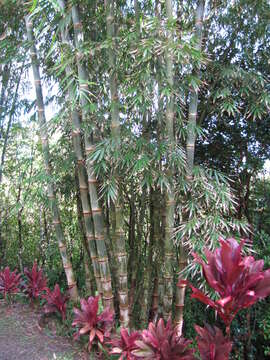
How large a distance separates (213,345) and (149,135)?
5.71 feet

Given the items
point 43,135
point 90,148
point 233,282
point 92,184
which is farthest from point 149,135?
point 233,282

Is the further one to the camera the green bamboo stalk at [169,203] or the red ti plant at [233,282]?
the green bamboo stalk at [169,203]

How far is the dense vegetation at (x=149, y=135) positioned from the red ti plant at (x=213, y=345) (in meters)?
0.01

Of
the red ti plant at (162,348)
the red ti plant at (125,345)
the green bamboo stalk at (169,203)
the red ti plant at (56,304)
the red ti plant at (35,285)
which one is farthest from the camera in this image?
the red ti plant at (35,285)

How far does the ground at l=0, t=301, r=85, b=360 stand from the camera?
2.50 metres

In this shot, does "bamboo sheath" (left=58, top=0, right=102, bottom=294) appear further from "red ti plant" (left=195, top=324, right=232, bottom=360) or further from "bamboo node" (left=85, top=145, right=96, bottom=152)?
"red ti plant" (left=195, top=324, right=232, bottom=360)

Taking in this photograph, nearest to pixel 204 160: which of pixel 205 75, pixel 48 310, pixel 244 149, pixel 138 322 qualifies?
pixel 244 149

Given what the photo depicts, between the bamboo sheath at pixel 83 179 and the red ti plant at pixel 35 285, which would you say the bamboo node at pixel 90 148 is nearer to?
the bamboo sheath at pixel 83 179

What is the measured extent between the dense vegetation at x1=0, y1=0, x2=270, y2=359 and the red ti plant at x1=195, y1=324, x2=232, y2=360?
0.04 ft

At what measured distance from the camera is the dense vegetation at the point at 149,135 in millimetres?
2439

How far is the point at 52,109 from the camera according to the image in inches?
139

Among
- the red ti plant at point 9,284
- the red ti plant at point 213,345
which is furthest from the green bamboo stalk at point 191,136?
the red ti plant at point 9,284

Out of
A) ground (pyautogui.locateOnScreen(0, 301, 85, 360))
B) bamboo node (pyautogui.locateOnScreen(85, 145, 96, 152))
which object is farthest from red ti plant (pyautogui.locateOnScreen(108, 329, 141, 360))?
bamboo node (pyautogui.locateOnScreen(85, 145, 96, 152))

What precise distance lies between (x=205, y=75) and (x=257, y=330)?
284 centimetres
